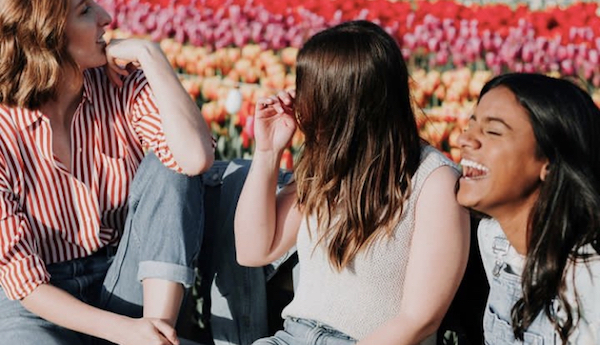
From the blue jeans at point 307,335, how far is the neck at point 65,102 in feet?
2.80

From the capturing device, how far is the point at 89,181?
299cm

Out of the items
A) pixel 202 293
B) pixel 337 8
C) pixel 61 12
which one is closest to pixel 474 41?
pixel 337 8

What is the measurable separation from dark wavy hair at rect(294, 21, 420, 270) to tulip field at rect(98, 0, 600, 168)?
5.15 ft

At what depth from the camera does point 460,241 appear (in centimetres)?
254

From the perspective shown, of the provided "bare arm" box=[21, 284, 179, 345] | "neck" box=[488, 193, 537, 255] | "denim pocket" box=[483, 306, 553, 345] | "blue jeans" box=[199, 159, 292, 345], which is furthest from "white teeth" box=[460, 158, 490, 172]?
"bare arm" box=[21, 284, 179, 345]

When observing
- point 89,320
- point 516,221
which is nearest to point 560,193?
point 516,221

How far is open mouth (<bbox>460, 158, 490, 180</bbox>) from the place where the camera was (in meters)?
Answer: 2.40

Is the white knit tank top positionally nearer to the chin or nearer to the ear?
the chin

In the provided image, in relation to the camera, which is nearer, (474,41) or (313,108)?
(313,108)

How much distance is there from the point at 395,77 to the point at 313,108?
0.22 metres

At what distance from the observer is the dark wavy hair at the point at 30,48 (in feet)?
9.33

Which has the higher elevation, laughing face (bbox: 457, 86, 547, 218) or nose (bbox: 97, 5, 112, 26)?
nose (bbox: 97, 5, 112, 26)

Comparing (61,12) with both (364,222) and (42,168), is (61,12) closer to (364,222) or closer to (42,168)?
(42,168)

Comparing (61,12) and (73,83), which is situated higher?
(61,12)
